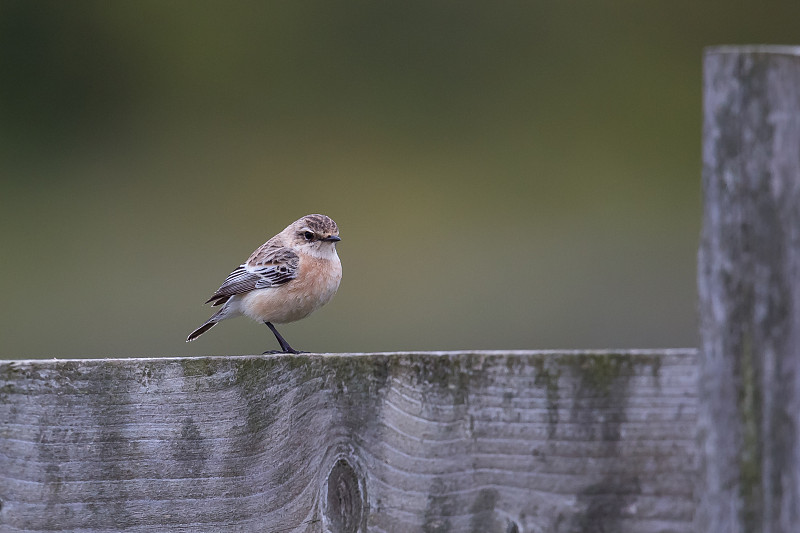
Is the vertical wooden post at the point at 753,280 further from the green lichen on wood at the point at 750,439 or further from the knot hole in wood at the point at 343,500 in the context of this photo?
the knot hole in wood at the point at 343,500

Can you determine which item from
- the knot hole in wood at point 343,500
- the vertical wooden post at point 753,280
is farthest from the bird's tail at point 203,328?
the vertical wooden post at point 753,280

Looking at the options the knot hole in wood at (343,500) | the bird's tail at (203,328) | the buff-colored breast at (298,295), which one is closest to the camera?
the knot hole in wood at (343,500)

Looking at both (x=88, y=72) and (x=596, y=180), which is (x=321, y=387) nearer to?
(x=596, y=180)

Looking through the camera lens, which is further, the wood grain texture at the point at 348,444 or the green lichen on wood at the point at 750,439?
the wood grain texture at the point at 348,444

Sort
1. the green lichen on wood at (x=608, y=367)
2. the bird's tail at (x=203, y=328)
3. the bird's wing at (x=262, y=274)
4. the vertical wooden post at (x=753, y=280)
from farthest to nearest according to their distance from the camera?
the bird's tail at (x=203, y=328) → the bird's wing at (x=262, y=274) → the green lichen on wood at (x=608, y=367) → the vertical wooden post at (x=753, y=280)

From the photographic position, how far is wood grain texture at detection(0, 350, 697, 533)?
2283 mm

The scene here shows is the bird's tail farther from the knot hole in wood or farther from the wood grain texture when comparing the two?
the knot hole in wood

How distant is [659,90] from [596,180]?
102 cm

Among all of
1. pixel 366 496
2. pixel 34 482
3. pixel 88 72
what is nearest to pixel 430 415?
pixel 366 496

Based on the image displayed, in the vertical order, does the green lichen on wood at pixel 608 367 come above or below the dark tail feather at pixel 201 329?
above

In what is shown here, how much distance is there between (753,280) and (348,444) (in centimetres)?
99

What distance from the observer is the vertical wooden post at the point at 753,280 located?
79.4 inches

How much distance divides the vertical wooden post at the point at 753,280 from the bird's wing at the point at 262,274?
417cm

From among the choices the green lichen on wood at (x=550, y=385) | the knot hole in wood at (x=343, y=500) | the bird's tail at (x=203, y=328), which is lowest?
the knot hole in wood at (x=343, y=500)
